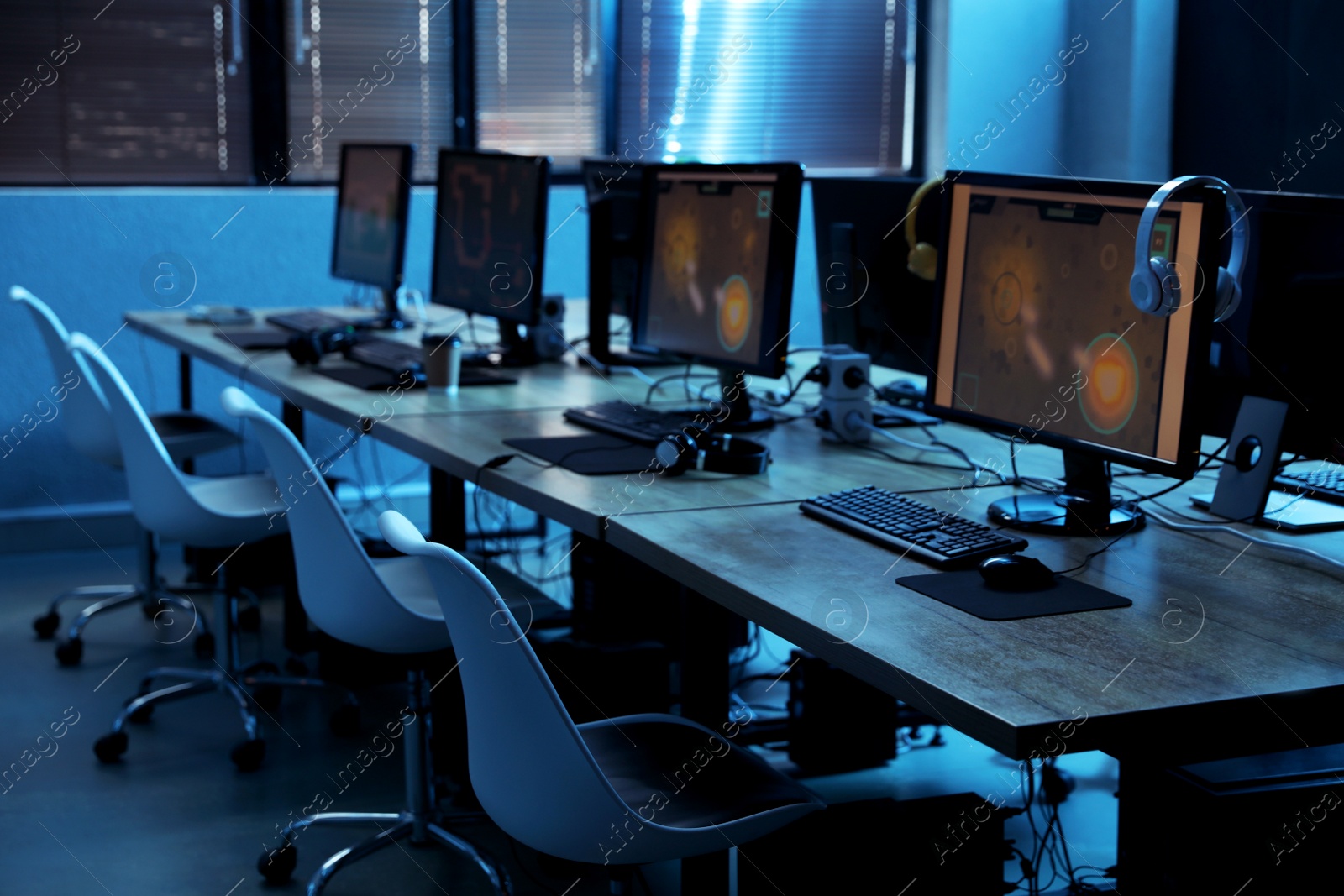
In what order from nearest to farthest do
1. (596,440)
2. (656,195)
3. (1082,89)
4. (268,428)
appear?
(268,428) → (596,440) → (656,195) → (1082,89)

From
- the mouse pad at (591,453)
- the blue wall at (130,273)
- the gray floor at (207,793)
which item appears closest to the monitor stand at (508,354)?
the gray floor at (207,793)

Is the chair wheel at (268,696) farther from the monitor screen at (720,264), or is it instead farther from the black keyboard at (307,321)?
the monitor screen at (720,264)

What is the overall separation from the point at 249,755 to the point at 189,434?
1.24 m

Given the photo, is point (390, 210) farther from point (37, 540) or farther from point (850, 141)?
point (850, 141)

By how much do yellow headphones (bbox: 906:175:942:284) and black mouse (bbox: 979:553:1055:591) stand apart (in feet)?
3.68

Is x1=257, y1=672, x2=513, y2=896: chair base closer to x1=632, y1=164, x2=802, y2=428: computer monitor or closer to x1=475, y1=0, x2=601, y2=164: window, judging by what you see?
x1=632, y1=164, x2=802, y2=428: computer monitor

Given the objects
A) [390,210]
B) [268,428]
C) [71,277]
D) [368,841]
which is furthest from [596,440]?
[71,277]

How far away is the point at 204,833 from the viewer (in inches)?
101

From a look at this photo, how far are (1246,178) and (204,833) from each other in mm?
3909

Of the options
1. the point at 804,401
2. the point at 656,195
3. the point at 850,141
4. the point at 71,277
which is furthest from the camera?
the point at 850,141

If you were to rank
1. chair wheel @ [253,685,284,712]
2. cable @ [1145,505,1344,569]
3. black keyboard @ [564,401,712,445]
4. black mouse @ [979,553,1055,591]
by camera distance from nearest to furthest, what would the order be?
1. black mouse @ [979,553,1055,591]
2. cable @ [1145,505,1344,569]
3. black keyboard @ [564,401,712,445]
4. chair wheel @ [253,685,284,712]

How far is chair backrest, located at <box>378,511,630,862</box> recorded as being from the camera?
1427 mm

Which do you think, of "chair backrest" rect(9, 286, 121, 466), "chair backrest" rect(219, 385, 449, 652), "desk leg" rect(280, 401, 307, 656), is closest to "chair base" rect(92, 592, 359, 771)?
"desk leg" rect(280, 401, 307, 656)

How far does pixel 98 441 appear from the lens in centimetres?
346
